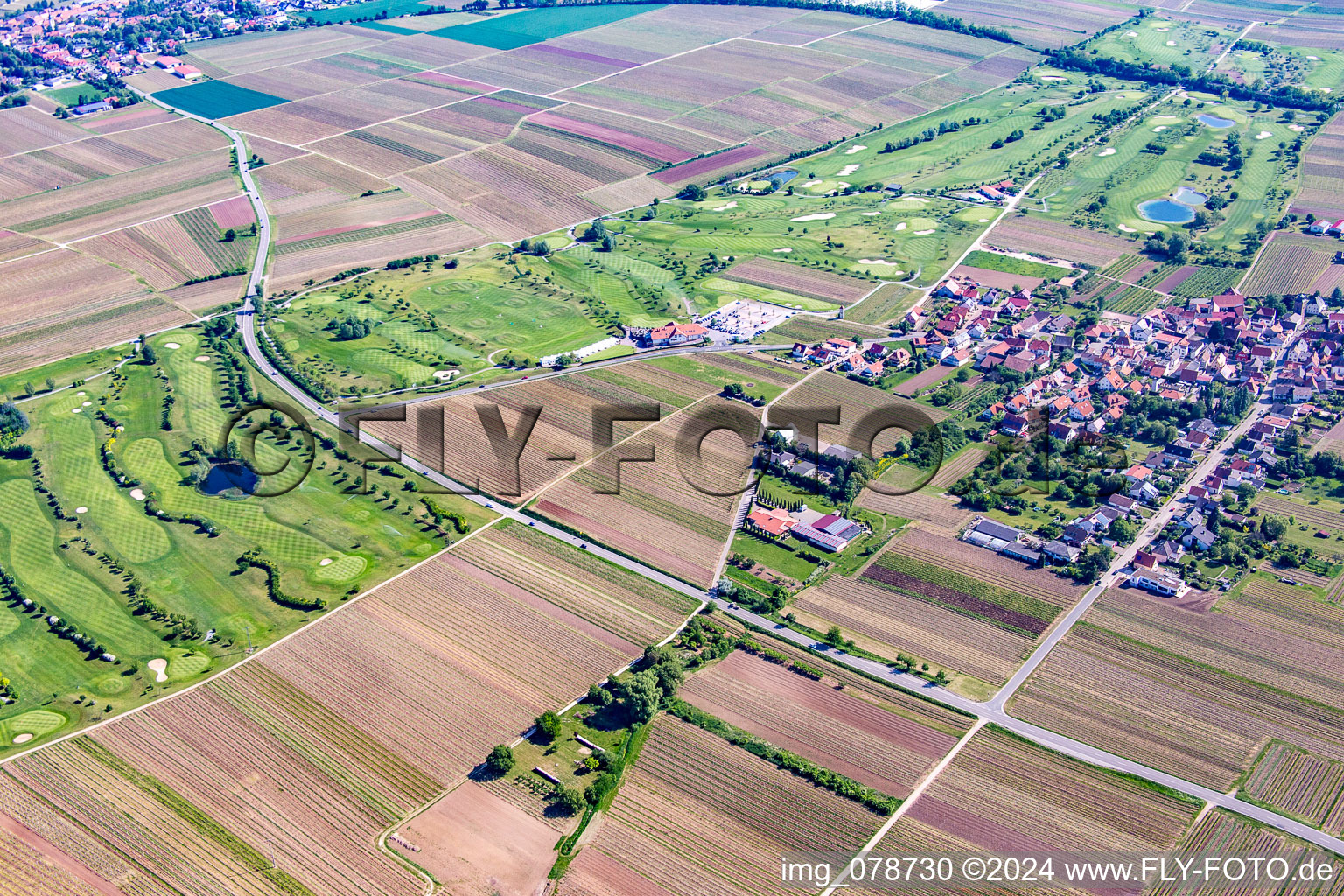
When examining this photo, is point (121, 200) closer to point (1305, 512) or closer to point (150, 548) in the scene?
point (150, 548)

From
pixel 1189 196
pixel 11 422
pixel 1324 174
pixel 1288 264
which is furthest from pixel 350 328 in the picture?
pixel 1324 174

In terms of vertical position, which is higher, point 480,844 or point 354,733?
point 480,844

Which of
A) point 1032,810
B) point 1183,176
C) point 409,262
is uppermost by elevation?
point 1183,176

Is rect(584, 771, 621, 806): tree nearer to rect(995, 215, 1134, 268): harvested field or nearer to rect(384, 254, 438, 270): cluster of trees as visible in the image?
rect(384, 254, 438, 270): cluster of trees

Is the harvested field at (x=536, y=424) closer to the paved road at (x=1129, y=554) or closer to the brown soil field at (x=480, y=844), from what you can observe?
the brown soil field at (x=480, y=844)

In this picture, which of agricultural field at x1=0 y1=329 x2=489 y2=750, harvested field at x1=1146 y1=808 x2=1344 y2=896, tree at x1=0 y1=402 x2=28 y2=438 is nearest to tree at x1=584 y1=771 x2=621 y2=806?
agricultural field at x1=0 y1=329 x2=489 y2=750

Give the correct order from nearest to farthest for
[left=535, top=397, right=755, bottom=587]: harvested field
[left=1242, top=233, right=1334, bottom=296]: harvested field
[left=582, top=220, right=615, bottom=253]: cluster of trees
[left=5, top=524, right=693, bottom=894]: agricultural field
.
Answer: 1. [left=5, top=524, right=693, bottom=894]: agricultural field
2. [left=535, top=397, right=755, bottom=587]: harvested field
3. [left=1242, top=233, right=1334, bottom=296]: harvested field
4. [left=582, top=220, right=615, bottom=253]: cluster of trees

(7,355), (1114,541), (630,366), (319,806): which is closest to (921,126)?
(630,366)
